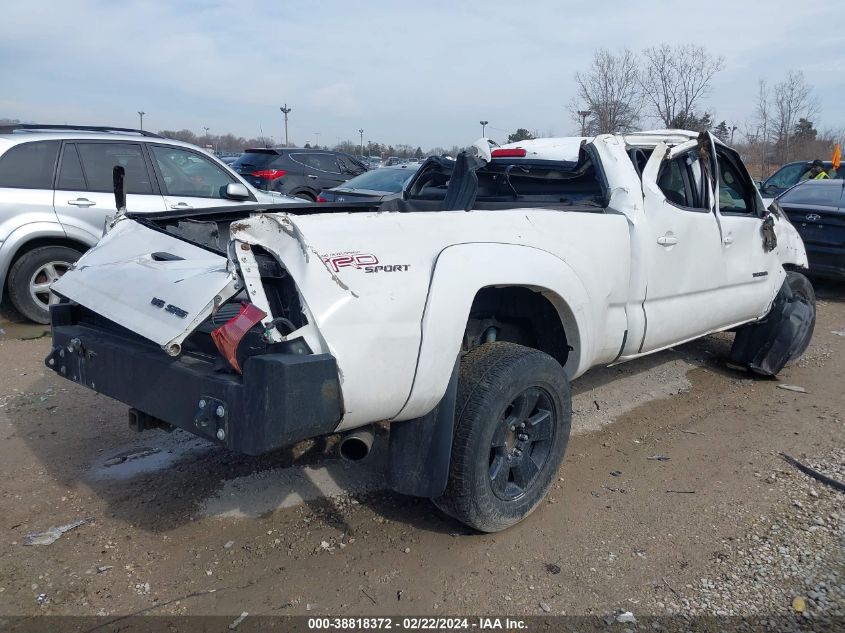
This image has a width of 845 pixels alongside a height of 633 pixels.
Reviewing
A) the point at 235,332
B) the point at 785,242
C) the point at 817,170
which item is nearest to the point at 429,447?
the point at 235,332

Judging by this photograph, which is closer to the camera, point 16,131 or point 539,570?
point 539,570

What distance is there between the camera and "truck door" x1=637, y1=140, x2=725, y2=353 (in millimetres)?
4082

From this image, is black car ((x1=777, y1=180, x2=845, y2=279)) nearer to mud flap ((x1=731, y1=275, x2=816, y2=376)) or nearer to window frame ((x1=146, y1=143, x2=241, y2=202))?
mud flap ((x1=731, y1=275, x2=816, y2=376))

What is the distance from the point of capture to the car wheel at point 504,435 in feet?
9.65

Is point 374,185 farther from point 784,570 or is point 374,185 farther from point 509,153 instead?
point 784,570

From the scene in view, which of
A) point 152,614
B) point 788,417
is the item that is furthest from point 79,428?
point 788,417

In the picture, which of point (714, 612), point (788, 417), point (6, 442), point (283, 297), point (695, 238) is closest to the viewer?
point (283, 297)

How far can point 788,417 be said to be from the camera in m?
4.86

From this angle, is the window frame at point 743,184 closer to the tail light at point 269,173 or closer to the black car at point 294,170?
the black car at point 294,170

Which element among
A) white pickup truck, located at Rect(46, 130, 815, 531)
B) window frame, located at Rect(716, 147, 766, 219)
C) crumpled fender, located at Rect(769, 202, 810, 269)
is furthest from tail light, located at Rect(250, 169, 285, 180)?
window frame, located at Rect(716, 147, 766, 219)

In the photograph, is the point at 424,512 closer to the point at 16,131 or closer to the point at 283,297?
the point at 283,297

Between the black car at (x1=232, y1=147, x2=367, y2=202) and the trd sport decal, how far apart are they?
1153cm

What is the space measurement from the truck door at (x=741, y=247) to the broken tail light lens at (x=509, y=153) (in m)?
1.39

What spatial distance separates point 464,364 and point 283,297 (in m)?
0.97
